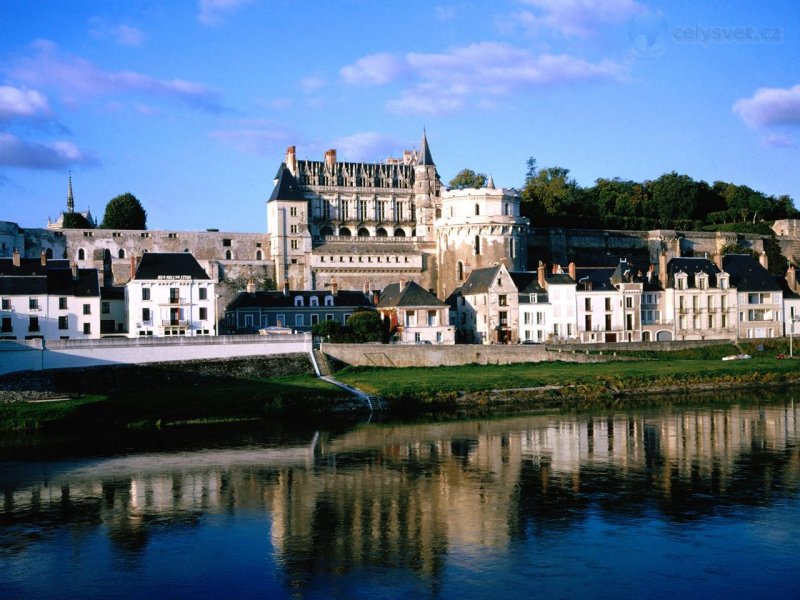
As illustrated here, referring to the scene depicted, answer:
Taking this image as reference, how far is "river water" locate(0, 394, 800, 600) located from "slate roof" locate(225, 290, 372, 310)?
19.2m

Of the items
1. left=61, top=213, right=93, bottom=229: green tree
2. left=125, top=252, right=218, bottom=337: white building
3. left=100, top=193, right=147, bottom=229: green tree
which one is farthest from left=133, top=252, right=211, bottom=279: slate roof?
left=61, top=213, right=93, bottom=229: green tree

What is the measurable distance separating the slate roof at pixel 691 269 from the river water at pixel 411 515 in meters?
24.0

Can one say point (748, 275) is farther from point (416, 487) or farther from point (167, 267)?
point (416, 487)

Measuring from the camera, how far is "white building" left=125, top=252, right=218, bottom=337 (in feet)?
157

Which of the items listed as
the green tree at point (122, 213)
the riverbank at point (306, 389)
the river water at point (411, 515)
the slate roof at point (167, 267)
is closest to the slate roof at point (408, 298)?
the riverbank at point (306, 389)

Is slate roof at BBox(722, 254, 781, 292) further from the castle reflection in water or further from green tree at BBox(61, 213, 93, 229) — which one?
green tree at BBox(61, 213, 93, 229)

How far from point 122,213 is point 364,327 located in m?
31.7

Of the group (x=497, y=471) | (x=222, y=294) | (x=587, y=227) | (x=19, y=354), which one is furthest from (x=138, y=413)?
(x=587, y=227)

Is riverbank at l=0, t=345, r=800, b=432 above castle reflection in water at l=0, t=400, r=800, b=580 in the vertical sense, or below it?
above

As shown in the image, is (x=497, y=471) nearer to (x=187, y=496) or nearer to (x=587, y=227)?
(x=187, y=496)

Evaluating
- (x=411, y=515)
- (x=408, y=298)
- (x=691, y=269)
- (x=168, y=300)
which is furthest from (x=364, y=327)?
(x=411, y=515)

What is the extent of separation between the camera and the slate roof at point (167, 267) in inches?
1911

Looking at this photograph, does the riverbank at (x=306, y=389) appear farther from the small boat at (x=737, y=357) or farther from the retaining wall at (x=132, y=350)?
the small boat at (x=737, y=357)

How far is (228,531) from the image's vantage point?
843 inches
